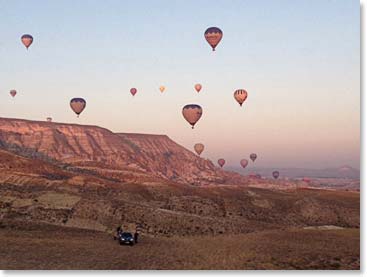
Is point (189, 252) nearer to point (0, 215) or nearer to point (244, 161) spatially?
point (0, 215)

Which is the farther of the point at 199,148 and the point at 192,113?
the point at 199,148

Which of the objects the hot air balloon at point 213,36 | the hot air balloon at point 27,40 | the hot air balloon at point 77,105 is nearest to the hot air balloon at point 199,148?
the hot air balloon at point 77,105

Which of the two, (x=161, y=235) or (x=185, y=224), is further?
(x=185, y=224)

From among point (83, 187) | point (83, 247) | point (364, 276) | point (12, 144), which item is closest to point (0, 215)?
point (83, 247)

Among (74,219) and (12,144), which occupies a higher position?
(12,144)

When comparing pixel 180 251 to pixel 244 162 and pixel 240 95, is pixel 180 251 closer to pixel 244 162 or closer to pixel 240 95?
pixel 240 95

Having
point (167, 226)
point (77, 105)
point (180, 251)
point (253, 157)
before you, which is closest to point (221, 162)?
point (253, 157)

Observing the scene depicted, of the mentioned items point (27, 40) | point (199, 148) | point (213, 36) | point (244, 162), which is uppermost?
point (27, 40)
